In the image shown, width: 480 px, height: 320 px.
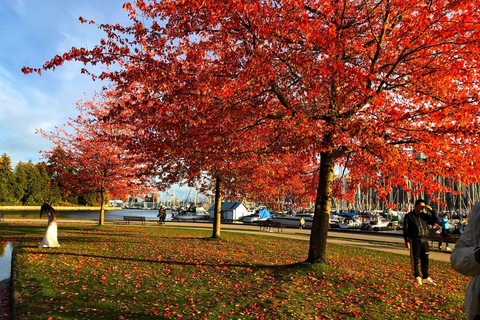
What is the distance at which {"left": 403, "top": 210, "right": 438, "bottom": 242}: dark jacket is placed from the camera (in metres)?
8.07

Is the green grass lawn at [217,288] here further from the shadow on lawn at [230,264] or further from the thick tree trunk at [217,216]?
the thick tree trunk at [217,216]

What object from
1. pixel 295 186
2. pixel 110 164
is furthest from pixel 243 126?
pixel 110 164

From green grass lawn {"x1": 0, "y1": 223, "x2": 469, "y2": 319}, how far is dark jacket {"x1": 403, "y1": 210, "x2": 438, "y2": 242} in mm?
1419

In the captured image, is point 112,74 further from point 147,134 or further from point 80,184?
point 80,184

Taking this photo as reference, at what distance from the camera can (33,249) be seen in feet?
42.4

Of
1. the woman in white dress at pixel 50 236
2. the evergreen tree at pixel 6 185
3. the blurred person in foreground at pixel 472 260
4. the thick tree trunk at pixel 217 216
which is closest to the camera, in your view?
the blurred person in foreground at pixel 472 260

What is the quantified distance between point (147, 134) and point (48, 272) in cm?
733

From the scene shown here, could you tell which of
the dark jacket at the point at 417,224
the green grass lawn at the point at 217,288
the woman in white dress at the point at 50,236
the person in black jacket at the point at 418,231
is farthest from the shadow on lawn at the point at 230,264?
the dark jacket at the point at 417,224

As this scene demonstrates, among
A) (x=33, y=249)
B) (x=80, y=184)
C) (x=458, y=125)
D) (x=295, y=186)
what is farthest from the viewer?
(x=80, y=184)

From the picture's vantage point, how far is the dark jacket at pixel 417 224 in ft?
26.5

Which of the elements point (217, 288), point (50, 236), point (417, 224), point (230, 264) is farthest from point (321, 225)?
point (50, 236)

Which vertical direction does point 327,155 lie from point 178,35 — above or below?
below

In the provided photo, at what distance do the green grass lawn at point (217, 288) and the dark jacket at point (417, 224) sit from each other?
1419 millimetres

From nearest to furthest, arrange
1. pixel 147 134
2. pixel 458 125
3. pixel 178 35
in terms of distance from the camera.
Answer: pixel 458 125, pixel 178 35, pixel 147 134
